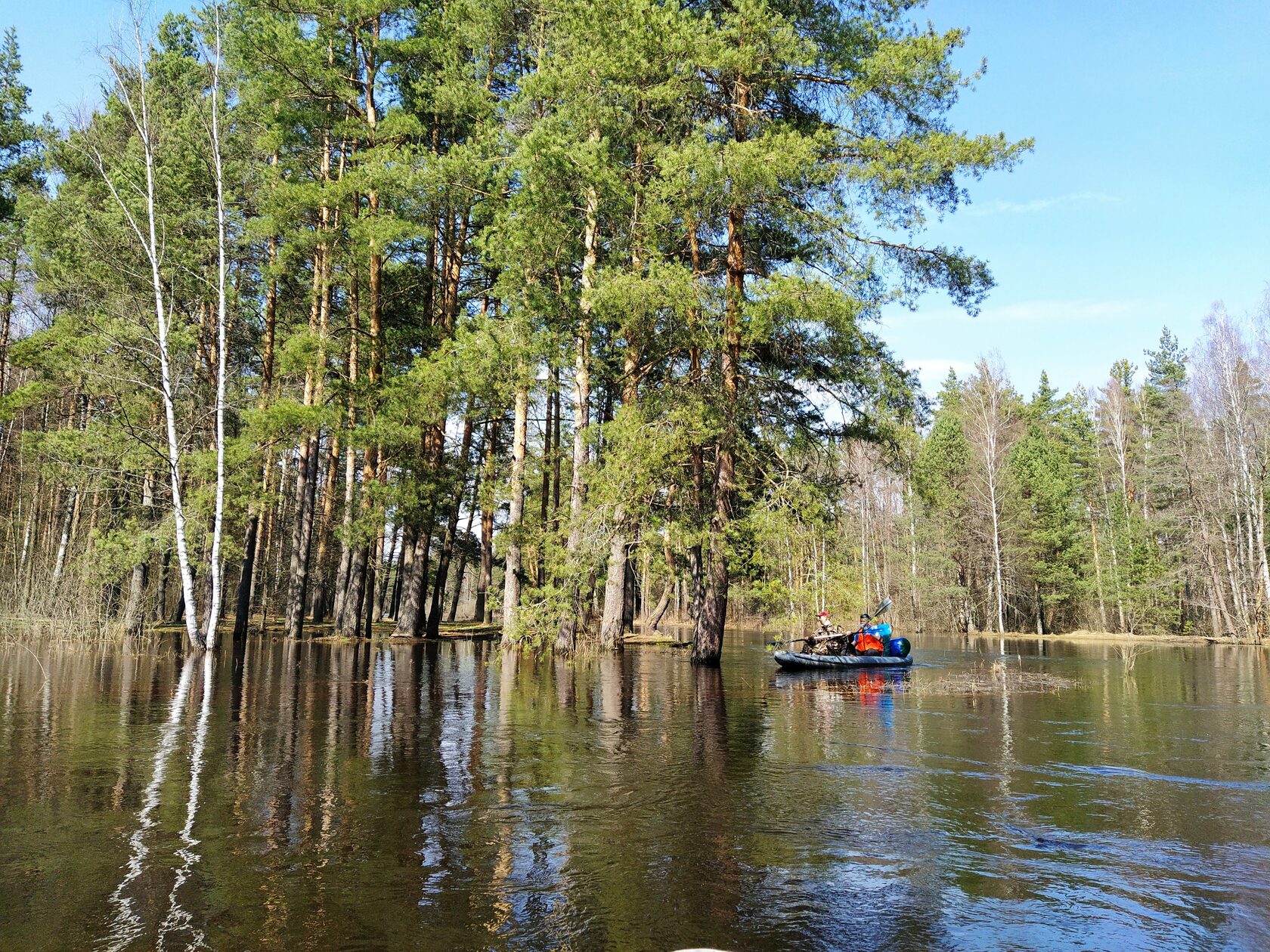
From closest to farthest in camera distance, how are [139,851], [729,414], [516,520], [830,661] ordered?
[139,851] < [729,414] < [830,661] < [516,520]

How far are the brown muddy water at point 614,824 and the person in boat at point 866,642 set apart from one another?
8792 mm

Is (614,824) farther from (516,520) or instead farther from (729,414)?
(516,520)

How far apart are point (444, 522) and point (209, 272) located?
1316cm

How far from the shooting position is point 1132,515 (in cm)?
5134

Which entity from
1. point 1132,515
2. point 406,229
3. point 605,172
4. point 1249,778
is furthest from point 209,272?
point 1132,515

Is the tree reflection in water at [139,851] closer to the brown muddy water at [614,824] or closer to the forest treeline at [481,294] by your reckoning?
the brown muddy water at [614,824]

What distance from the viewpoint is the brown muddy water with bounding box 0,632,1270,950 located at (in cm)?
470

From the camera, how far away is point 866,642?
22.8m

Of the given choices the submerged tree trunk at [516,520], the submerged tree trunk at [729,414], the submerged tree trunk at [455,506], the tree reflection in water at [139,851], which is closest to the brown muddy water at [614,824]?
the tree reflection in water at [139,851]

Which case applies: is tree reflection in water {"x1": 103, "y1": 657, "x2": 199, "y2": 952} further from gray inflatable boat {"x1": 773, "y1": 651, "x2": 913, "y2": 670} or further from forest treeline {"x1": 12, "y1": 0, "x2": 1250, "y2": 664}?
gray inflatable boat {"x1": 773, "y1": 651, "x2": 913, "y2": 670}

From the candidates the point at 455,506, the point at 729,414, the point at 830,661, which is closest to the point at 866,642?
the point at 830,661

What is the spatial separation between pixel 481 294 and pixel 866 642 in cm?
1525

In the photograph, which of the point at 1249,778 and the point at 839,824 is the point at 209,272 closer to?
the point at 839,824

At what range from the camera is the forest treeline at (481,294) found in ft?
59.6
